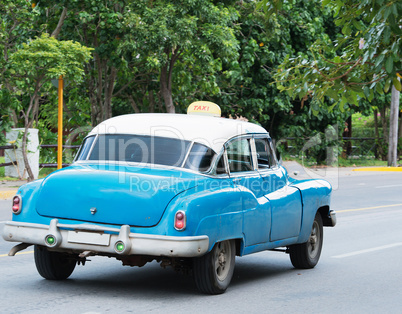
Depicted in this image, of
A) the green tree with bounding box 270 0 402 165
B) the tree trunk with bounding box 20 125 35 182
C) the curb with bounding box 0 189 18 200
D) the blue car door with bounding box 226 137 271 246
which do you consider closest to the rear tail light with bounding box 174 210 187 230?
the blue car door with bounding box 226 137 271 246

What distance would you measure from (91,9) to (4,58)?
3.19m

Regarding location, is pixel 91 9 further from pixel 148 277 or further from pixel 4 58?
pixel 148 277

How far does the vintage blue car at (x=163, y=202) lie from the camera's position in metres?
7.15

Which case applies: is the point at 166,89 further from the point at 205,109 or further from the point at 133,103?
the point at 205,109

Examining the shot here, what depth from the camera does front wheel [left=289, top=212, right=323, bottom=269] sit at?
9781 millimetres

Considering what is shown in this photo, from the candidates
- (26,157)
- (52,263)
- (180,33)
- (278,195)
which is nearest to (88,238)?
(52,263)

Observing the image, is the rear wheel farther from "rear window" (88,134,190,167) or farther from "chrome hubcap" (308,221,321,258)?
"chrome hubcap" (308,221,321,258)

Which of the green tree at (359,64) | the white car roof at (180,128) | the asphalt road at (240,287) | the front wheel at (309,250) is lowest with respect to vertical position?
the asphalt road at (240,287)

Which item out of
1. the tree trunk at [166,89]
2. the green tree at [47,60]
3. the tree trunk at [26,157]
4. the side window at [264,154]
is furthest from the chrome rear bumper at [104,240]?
the tree trunk at [166,89]

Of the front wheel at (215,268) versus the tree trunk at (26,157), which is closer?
the front wheel at (215,268)

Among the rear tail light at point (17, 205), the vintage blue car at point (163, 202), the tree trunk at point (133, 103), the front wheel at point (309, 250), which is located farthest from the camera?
the tree trunk at point (133, 103)

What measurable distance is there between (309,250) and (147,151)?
9.59 feet

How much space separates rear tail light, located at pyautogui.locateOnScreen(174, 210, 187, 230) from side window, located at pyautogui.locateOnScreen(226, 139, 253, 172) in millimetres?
1415

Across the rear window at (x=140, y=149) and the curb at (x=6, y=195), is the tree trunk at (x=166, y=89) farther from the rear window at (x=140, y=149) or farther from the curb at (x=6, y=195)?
the rear window at (x=140, y=149)
